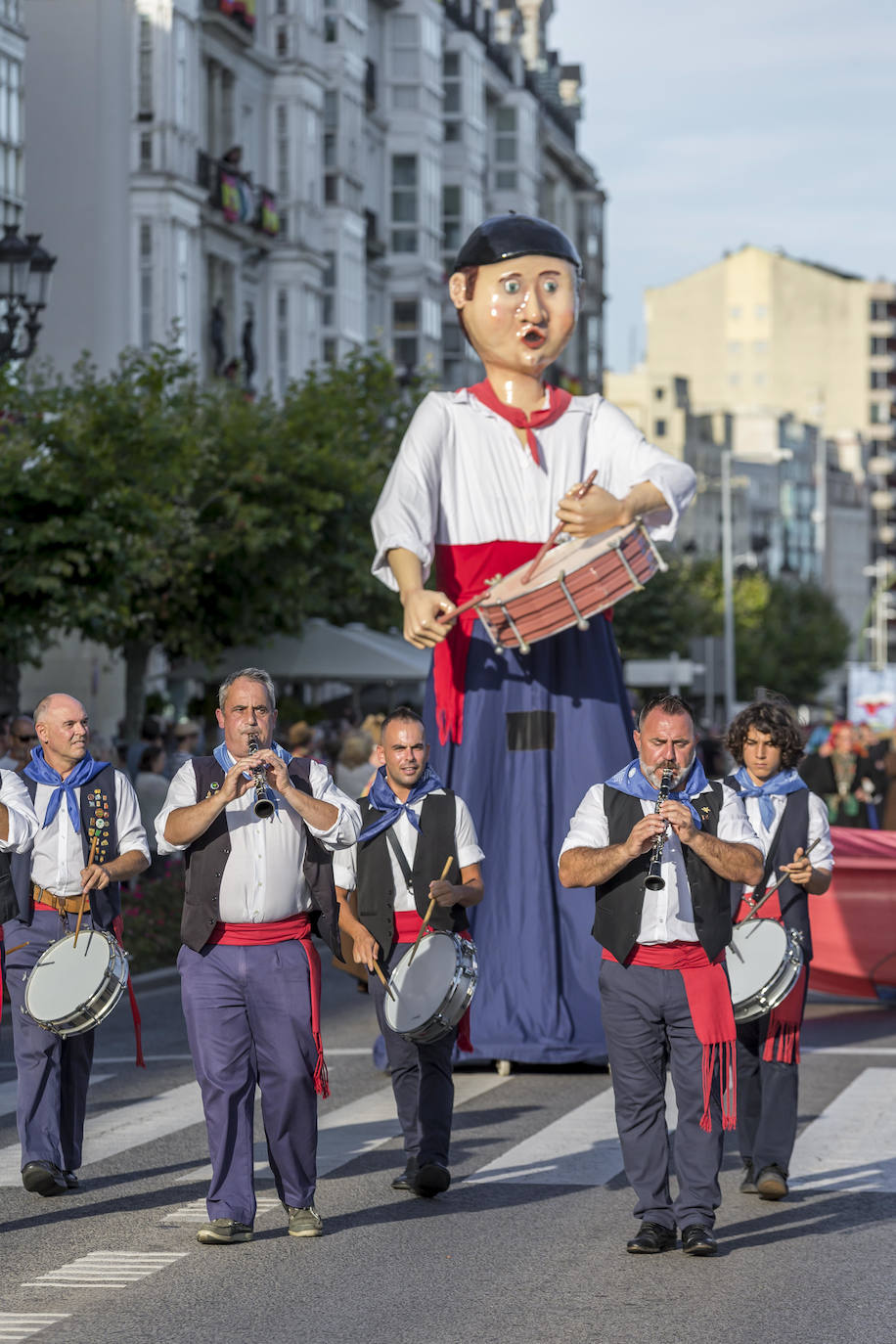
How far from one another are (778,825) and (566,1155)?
1564mm

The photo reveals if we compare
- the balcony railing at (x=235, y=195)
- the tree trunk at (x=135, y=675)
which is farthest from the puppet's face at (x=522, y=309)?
the balcony railing at (x=235, y=195)

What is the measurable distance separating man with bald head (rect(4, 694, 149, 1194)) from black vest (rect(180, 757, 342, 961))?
986 mm

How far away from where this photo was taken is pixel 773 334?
488ft

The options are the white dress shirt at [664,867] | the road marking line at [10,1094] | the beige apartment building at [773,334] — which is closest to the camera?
the white dress shirt at [664,867]

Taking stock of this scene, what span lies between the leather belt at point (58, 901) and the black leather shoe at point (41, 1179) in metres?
0.90

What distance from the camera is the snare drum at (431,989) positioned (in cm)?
854

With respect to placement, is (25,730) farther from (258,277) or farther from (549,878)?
(258,277)

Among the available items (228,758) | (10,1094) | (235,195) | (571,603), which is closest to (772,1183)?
(228,758)

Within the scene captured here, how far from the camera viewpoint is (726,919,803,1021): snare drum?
28.3 feet

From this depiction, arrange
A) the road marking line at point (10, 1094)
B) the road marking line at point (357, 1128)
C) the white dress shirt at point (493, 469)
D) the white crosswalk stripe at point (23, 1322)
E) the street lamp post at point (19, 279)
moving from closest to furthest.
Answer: the white crosswalk stripe at point (23, 1322) → the road marking line at point (357, 1128) → the road marking line at point (10, 1094) → the white dress shirt at point (493, 469) → the street lamp post at point (19, 279)

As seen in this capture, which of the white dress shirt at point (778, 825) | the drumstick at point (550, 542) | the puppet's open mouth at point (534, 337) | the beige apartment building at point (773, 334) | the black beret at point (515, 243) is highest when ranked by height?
the beige apartment building at point (773, 334)

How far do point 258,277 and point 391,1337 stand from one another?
39.4 metres

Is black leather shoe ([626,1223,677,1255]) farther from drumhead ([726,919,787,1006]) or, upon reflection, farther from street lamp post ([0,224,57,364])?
street lamp post ([0,224,57,364])

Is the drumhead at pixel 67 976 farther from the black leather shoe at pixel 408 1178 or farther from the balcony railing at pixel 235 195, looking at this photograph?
the balcony railing at pixel 235 195
